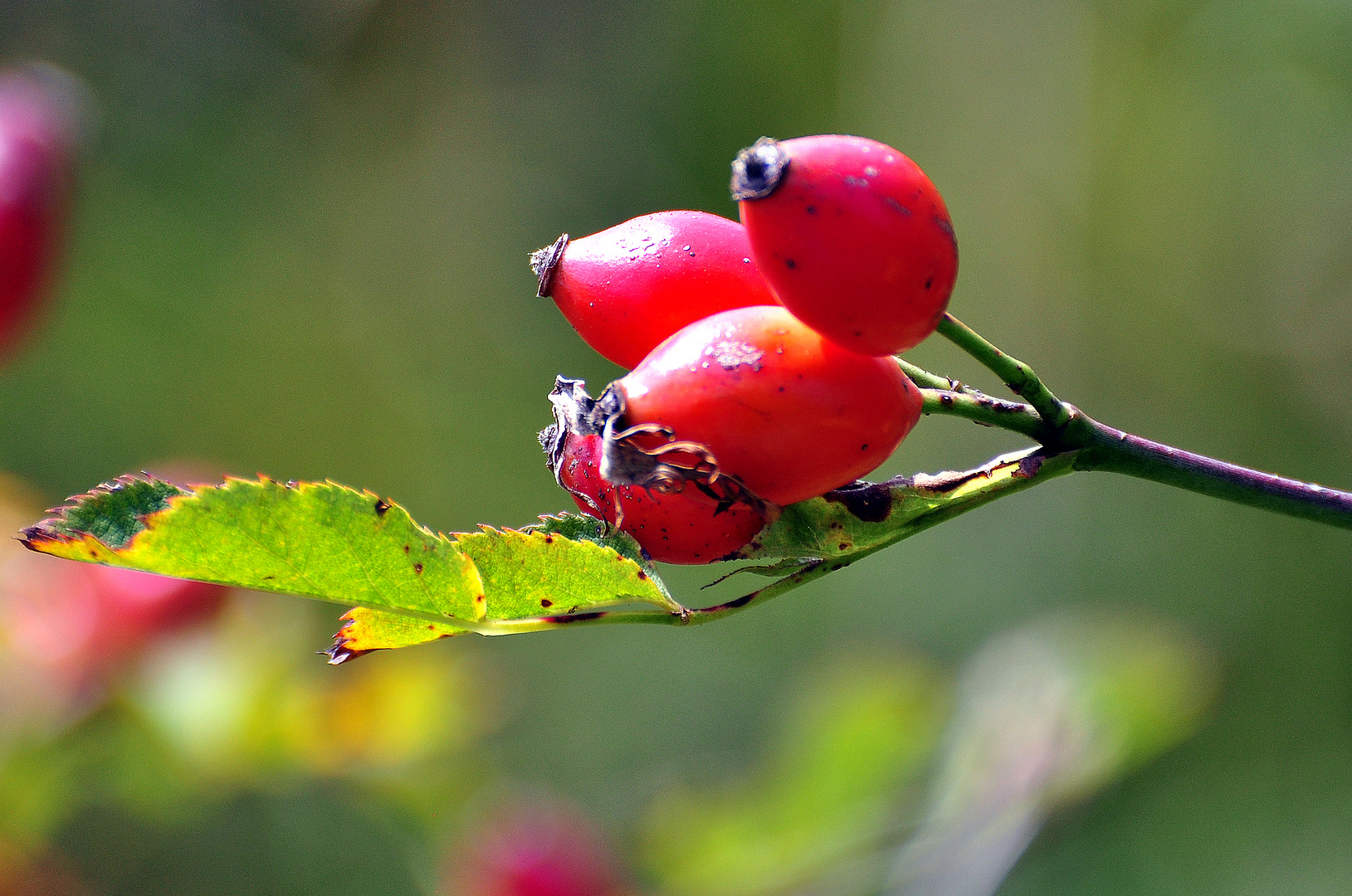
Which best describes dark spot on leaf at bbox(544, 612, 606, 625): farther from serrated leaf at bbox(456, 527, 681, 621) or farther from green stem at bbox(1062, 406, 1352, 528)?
green stem at bbox(1062, 406, 1352, 528)

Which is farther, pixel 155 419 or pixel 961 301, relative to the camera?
pixel 961 301

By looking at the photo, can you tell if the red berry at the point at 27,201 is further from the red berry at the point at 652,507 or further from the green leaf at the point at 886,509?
the green leaf at the point at 886,509

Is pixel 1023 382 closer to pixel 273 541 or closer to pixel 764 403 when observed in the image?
pixel 764 403

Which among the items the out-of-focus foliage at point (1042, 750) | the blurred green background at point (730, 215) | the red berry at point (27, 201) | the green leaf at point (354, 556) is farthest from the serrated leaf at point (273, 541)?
the blurred green background at point (730, 215)

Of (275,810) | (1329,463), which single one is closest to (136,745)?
(275,810)

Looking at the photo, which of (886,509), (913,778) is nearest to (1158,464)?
(886,509)

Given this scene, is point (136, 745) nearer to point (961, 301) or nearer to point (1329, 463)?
point (961, 301)

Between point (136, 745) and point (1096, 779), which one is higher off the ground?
point (136, 745)
